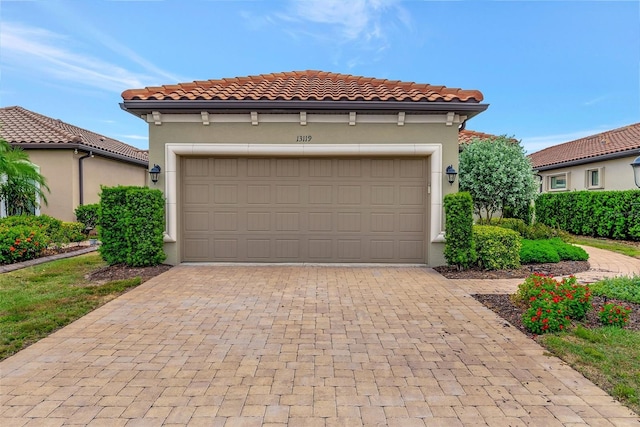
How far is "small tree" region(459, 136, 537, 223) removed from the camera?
30.2 ft

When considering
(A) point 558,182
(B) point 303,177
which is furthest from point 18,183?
(A) point 558,182

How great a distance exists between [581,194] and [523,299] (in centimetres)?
1229

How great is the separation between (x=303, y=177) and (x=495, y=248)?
4538 mm

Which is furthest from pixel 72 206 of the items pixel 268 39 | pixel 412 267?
pixel 412 267

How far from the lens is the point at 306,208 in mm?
8164

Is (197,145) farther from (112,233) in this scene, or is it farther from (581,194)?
(581,194)

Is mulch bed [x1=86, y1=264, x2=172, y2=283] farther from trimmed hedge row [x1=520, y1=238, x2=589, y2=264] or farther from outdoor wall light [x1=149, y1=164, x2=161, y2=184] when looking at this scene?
trimmed hedge row [x1=520, y1=238, x2=589, y2=264]

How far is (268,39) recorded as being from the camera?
13797 millimetres

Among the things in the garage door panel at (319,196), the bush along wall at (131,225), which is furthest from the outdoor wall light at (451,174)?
the bush along wall at (131,225)

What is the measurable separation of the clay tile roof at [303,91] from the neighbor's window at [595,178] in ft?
38.8

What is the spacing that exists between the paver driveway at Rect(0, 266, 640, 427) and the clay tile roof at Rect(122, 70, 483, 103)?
453 centimetres

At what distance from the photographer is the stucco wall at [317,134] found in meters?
7.80

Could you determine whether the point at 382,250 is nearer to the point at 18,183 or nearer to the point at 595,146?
the point at 18,183

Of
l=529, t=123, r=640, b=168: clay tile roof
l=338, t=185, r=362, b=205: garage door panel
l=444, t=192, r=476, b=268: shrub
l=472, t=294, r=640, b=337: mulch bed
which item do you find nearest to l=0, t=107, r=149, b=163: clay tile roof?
l=338, t=185, r=362, b=205: garage door panel
